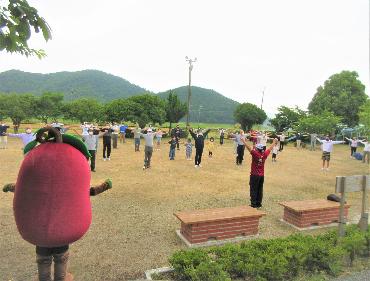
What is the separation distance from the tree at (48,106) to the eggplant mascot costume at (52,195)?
36915 millimetres

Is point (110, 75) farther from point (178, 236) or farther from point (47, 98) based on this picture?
point (178, 236)

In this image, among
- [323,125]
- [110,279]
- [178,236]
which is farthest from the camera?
[323,125]

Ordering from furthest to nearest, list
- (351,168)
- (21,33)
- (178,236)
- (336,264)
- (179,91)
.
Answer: (179,91), (351,168), (178,236), (336,264), (21,33)

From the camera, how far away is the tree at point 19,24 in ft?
10.2

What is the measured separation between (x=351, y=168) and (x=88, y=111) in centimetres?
3126

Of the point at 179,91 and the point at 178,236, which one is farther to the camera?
the point at 179,91

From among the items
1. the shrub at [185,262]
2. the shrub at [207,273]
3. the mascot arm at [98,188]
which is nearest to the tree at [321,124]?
the shrub at [185,262]

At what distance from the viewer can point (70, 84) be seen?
15675cm

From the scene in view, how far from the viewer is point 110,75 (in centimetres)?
19175

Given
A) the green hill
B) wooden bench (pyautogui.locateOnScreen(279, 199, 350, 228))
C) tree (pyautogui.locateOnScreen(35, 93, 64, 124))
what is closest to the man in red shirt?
wooden bench (pyautogui.locateOnScreen(279, 199, 350, 228))

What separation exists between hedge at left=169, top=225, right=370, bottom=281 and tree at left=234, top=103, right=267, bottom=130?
56474mm

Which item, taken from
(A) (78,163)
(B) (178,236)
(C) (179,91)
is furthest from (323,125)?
(C) (179,91)

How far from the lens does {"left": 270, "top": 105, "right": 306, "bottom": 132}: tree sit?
48.8 meters

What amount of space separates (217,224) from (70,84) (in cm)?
16208
